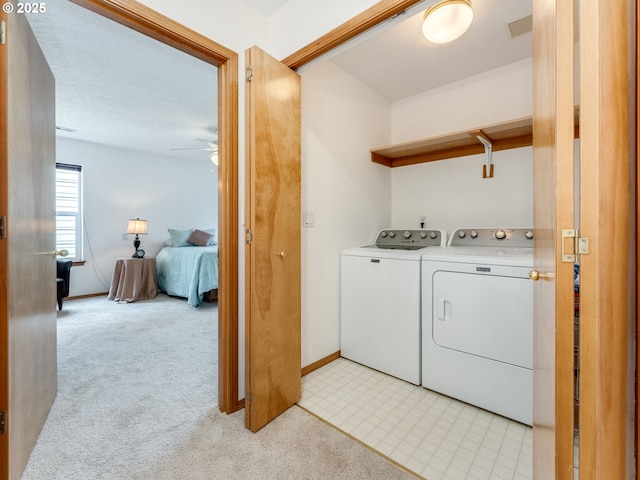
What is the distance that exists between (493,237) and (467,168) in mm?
734

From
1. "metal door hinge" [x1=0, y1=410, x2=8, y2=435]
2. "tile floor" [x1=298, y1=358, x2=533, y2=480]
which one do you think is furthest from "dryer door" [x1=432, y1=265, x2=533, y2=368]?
"metal door hinge" [x1=0, y1=410, x2=8, y2=435]

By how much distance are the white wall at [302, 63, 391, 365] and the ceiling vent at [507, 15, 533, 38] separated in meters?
1.14

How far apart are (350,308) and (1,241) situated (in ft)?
6.52

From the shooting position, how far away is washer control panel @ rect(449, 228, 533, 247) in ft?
6.67

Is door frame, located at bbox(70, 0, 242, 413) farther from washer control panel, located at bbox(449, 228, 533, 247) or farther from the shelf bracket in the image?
the shelf bracket

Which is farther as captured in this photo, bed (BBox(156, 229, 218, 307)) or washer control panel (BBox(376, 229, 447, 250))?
bed (BBox(156, 229, 218, 307))

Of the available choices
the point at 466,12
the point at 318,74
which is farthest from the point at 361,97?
the point at 466,12

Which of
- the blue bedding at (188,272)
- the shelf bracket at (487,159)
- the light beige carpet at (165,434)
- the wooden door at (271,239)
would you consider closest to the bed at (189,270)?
the blue bedding at (188,272)

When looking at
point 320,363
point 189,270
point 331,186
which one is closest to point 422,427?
point 320,363

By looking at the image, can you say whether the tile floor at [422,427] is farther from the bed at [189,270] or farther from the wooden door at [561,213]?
the bed at [189,270]

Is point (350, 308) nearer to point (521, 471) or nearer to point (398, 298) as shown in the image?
point (398, 298)

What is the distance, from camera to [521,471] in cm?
126

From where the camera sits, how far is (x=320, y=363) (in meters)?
2.21

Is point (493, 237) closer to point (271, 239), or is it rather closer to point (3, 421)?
point (271, 239)
